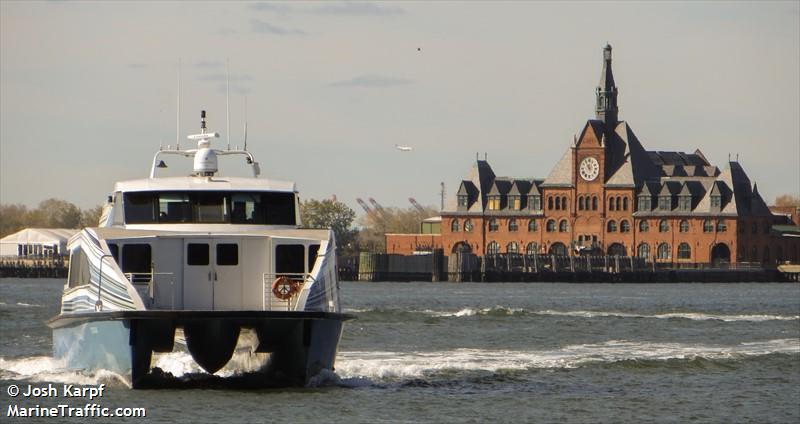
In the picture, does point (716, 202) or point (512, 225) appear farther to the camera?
point (512, 225)

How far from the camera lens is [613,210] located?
162 meters

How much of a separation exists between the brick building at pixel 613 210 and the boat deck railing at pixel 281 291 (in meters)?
129

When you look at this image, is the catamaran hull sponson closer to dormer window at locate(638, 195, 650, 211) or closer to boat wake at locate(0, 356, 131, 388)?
boat wake at locate(0, 356, 131, 388)

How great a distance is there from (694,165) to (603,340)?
126887 mm

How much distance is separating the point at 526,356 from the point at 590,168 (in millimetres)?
120044

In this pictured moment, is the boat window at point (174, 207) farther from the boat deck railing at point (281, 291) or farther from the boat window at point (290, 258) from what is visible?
the boat deck railing at point (281, 291)

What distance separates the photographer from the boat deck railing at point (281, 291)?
95.8 feet

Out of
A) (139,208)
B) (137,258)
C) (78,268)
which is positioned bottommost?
(78,268)

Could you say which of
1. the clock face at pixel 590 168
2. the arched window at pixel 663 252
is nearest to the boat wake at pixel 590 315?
the arched window at pixel 663 252

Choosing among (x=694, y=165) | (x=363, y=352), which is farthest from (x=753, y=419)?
(x=694, y=165)

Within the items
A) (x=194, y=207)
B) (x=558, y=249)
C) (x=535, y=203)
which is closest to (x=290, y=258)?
(x=194, y=207)

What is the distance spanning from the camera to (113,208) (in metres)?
31.6

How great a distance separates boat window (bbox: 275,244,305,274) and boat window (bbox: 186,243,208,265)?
125 centimetres

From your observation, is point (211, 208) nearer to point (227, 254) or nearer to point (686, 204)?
point (227, 254)
